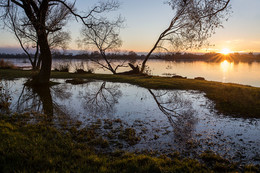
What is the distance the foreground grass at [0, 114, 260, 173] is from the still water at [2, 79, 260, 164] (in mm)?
515

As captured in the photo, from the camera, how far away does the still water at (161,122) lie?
5.30 meters

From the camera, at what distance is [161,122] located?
7.58m

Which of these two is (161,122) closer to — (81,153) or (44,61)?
(81,153)

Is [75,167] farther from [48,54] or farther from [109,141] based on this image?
[48,54]

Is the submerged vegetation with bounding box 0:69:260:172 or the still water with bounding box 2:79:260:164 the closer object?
the submerged vegetation with bounding box 0:69:260:172

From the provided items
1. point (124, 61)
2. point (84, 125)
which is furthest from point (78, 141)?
point (124, 61)

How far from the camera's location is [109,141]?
18.4ft

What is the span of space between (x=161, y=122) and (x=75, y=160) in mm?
4311

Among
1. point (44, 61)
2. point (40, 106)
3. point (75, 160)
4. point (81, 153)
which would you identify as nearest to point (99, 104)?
point (40, 106)

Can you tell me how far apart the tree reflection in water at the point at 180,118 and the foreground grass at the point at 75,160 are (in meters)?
0.94

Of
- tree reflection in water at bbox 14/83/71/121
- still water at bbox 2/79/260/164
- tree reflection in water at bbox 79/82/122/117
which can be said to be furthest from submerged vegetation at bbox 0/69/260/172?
tree reflection in water at bbox 79/82/122/117

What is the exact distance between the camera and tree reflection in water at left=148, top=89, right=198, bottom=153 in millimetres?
5703

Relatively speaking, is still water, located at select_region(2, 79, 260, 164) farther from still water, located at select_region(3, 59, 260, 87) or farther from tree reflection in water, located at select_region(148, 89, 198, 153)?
still water, located at select_region(3, 59, 260, 87)

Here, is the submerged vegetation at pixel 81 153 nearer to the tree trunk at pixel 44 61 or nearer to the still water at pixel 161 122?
the still water at pixel 161 122
